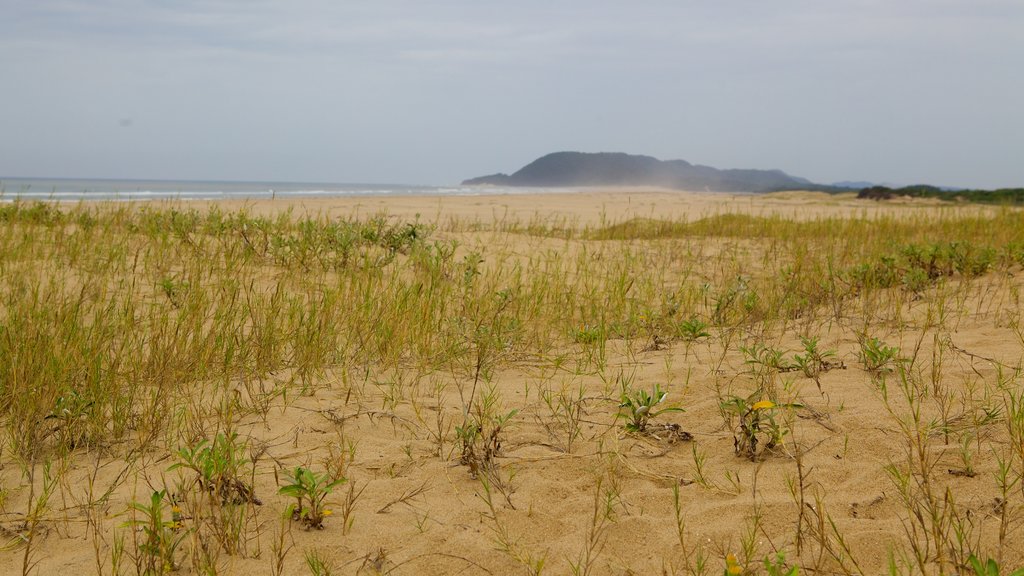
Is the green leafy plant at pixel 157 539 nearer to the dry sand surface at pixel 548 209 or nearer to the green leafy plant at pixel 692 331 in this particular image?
the green leafy plant at pixel 692 331

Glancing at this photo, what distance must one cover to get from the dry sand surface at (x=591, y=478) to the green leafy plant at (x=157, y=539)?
0.12ft

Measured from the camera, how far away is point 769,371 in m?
3.10

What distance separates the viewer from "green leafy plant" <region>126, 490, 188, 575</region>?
5.96ft

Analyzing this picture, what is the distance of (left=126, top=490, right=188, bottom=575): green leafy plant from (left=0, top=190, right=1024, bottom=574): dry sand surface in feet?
0.12

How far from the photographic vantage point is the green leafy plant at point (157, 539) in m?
1.82

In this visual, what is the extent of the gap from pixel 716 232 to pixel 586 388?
7.20 m

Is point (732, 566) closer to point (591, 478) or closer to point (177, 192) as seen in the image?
point (591, 478)

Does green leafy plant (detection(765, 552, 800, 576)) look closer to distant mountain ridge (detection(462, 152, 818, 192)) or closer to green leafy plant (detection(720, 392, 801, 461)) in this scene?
green leafy plant (detection(720, 392, 801, 461))

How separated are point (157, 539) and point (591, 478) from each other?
4.22 ft

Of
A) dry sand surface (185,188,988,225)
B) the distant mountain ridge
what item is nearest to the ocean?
dry sand surface (185,188,988,225)

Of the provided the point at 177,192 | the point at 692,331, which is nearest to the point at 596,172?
the point at 177,192

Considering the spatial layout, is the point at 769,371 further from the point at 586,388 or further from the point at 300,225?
the point at 300,225

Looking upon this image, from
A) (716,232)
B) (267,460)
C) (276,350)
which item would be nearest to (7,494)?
(267,460)

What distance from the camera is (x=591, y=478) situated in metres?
2.29
